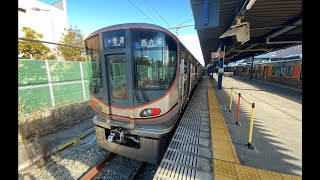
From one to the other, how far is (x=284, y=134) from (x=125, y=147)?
15.4ft

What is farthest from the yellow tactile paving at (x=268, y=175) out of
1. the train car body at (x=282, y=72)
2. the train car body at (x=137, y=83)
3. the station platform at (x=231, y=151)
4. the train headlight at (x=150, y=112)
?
the train car body at (x=282, y=72)

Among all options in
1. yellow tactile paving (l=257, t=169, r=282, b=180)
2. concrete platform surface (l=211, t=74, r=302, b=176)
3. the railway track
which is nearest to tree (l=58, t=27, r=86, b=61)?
the railway track

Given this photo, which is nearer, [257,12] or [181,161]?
[181,161]

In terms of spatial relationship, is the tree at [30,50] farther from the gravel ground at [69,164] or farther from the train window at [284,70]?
the train window at [284,70]

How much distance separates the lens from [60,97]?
5.95 meters

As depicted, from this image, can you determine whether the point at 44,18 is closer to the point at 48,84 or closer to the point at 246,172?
the point at 48,84

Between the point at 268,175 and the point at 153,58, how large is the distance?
302cm

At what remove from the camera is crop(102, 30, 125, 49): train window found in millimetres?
2832

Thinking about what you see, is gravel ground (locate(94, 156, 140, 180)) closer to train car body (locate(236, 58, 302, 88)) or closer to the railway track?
the railway track

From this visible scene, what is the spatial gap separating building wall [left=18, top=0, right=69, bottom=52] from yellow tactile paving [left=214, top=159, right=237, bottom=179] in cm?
2929

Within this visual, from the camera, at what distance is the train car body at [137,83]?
280cm
